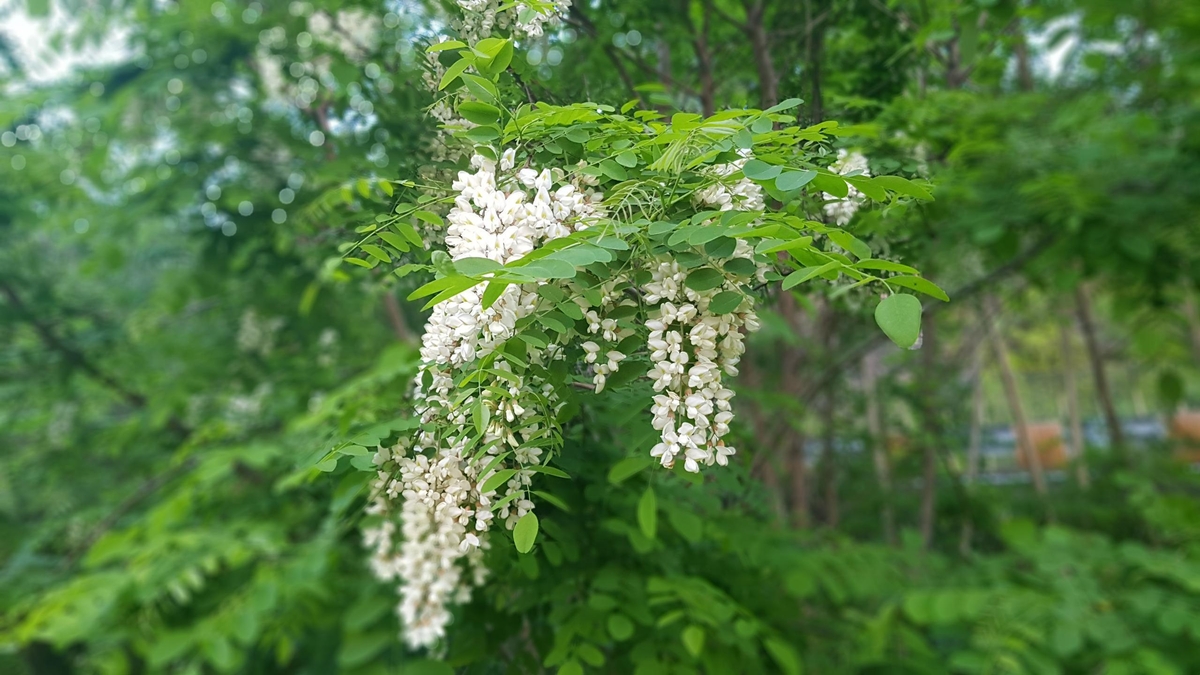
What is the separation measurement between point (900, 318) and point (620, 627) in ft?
2.92

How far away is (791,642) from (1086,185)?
7.02ft

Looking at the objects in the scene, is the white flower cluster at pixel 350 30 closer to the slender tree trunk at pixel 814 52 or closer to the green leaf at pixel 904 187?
the slender tree trunk at pixel 814 52

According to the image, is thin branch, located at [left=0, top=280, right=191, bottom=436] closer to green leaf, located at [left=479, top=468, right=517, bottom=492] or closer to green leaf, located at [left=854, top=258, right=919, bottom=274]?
green leaf, located at [left=479, top=468, right=517, bottom=492]

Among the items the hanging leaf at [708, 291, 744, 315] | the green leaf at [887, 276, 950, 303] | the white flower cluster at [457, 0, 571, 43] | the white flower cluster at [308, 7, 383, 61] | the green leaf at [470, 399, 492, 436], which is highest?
the white flower cluster at [308, 7, 383, 61]

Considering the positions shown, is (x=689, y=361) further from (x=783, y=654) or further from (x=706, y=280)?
(x=783, y=654)

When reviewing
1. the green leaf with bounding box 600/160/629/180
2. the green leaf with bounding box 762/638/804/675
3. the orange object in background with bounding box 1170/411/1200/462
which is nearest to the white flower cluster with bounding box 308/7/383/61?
the green leaf with bounding box 600/160/629/180

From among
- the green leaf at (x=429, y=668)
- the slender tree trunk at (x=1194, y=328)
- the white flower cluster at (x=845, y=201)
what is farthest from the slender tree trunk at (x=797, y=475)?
the slender tree trunk at (x=1194, y=328)

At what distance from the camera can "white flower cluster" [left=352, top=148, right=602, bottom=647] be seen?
75 cm

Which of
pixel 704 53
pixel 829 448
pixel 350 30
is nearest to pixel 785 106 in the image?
pixel 704 53

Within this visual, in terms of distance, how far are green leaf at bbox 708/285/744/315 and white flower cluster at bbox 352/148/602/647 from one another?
167mm

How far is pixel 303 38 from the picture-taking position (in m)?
2.52

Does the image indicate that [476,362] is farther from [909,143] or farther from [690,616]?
[909,143]

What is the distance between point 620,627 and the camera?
133 centimetres

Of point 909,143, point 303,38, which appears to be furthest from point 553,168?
point 303,38
